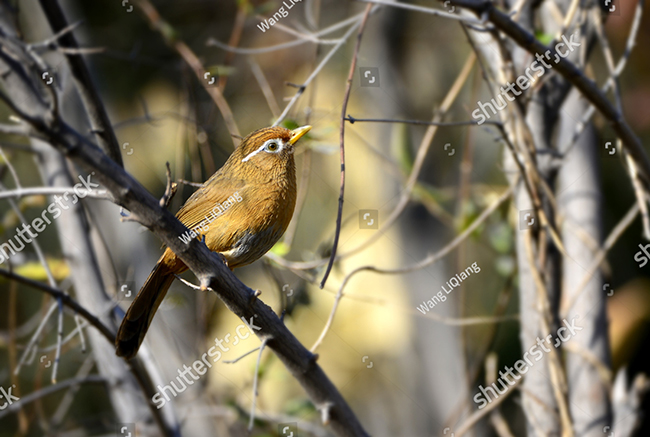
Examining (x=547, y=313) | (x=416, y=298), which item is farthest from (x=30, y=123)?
(x=416, y=298)

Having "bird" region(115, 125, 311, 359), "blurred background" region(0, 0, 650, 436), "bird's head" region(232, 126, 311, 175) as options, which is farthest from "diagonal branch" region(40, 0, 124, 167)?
"blurred background" region(0, 0, 650, 436)

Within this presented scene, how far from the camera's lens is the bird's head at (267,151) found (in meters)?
2.40

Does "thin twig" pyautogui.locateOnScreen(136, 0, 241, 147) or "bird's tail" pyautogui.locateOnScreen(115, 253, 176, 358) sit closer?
"bird's tail" pyautogui.locateOnScreen(115, 253, 176, 358)

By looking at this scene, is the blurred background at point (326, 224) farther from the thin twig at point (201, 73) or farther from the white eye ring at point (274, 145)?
the white eye ring at point (274, 145)

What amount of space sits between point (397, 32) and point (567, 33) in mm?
2443

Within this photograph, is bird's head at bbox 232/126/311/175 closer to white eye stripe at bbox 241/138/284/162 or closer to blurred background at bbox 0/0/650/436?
white eye stripe at bbox 241/138/284/162

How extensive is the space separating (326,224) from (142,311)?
4159 mm

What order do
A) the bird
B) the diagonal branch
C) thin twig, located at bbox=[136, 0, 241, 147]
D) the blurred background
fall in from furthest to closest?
the blurred background → thin twig, located at bbox=[136, 0, 241, 147] → the bird → the diagonal branch

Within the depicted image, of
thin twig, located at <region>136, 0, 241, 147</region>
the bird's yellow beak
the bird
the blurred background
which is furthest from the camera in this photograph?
the blurred background

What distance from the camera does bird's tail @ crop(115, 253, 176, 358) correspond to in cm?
212

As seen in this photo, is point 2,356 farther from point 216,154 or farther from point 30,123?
point 30,123

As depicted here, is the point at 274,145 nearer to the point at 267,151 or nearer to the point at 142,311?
the point at 267,151

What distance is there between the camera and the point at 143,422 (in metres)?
3.17

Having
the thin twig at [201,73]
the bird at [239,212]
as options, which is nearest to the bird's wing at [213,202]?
the bird at [239,212]
